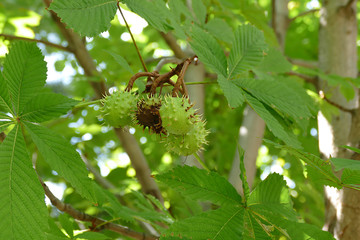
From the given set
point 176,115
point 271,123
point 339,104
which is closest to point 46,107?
point 176,115

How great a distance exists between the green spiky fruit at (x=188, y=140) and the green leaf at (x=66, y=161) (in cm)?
31

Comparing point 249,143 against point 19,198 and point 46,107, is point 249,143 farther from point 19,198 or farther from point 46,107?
point 19,198

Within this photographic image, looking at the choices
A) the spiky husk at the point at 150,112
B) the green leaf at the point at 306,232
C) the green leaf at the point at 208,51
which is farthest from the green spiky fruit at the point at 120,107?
the green leaf at the point at 306,232

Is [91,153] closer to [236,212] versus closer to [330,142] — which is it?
[330,142]

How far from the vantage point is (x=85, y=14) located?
92 cm

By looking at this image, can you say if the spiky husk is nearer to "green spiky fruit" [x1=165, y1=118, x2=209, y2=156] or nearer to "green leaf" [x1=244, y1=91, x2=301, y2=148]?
"green spiky fruit" [x1=165, y1=118, x2=209, y2=156]

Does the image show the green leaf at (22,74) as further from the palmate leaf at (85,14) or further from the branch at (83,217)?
the branch at (83,217)

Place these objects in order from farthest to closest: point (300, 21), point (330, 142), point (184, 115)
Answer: point (300, 21) < point (330, 142) < point (184, 115)

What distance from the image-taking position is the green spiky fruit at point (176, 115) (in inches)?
40.8

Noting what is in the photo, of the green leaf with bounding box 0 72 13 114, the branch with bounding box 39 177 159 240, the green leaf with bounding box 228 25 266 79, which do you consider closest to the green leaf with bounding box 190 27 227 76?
the green leaf with bounding box 228 25 266 79

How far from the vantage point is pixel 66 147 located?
0.92 meters

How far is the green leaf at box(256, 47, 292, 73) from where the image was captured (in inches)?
66.7

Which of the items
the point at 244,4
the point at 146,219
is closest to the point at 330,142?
the point at 244,4

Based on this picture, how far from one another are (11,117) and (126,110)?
336 mm
